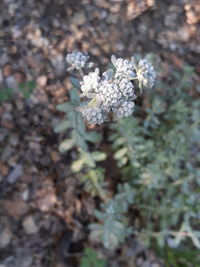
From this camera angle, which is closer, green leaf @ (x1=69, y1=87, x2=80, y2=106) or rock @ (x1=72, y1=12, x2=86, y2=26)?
green leaf @ (x1=69, y1=87, x2=80, y2=106)

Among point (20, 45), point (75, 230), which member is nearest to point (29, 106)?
point (20, 45)

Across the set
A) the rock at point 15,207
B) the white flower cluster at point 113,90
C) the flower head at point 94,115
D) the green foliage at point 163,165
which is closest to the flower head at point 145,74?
the white flower cluster at point 113,90

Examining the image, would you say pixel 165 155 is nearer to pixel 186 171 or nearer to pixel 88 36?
pixel 186 171

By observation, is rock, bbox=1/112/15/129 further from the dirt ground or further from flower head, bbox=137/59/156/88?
flower head, bbox=137/59/156/88

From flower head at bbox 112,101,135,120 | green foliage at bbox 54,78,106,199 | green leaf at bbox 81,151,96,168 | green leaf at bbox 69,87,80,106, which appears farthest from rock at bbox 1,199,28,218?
flower head at bbox 112,101,135,120

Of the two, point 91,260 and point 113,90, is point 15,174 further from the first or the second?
point 113,90

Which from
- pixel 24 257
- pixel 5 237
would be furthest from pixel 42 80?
pixel 24 257

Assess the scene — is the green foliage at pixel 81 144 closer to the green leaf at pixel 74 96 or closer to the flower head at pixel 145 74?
the green leaf at pixel 74 96
